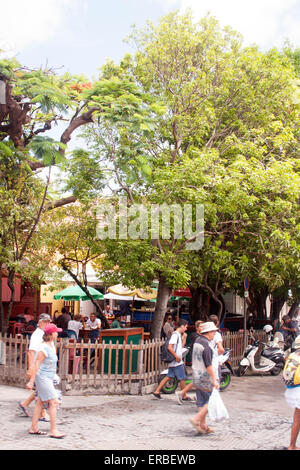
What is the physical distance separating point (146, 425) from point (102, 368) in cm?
287

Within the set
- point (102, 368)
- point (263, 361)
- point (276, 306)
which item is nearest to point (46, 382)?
point (102, 368)

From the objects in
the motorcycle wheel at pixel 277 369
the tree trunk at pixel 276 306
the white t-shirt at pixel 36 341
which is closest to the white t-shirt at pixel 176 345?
the white t-shirt at pixel 36 341

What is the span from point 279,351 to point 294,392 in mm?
8411

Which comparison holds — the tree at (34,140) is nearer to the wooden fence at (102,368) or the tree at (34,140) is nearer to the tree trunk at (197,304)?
the wooden fence at (102,368)

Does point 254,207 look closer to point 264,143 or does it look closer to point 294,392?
point 264,143

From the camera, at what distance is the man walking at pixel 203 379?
7.32 metres

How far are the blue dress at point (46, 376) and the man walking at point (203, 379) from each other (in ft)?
7.09

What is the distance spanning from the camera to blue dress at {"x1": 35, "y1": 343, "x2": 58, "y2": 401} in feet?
23.5

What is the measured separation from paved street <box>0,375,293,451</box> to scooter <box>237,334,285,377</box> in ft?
8.72

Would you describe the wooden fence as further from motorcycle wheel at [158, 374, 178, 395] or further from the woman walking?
the woman walking

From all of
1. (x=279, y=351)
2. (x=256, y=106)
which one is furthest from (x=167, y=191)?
(x=279, y=351)

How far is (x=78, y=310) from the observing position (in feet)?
95.9
